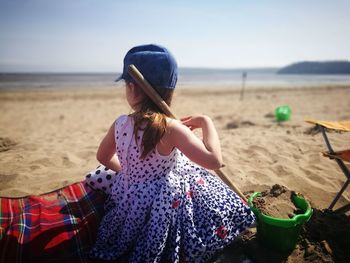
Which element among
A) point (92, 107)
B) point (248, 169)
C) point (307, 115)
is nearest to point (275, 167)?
point (248, 169)

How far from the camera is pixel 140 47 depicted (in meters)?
1.70

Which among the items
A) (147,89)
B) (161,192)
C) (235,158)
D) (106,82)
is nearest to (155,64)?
(147,89)

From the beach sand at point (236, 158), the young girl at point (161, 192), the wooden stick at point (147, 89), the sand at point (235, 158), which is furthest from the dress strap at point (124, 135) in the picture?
the sand at point (235, 158)

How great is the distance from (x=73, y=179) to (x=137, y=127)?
1.92m

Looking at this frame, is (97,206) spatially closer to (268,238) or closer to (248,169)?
(268,238)

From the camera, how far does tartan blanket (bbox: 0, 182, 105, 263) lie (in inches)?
70.1

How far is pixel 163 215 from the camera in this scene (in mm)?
1695

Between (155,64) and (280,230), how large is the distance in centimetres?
143

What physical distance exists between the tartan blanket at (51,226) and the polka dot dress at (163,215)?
0.16 meters

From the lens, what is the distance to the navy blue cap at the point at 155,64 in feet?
5.34

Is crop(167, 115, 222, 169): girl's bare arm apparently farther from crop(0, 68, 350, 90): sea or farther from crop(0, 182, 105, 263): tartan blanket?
crop(0, 68, 350, 90): sea

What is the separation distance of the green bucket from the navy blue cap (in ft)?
3.69

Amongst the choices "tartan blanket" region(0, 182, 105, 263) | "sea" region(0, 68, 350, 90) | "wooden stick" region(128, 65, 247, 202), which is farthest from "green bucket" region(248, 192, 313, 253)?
"sea" region(0, 68, 350, 90)

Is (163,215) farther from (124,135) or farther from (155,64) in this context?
(155,64)
